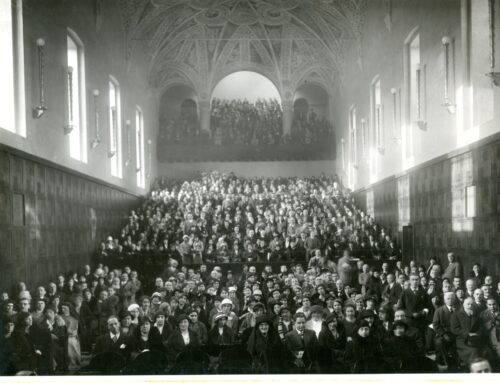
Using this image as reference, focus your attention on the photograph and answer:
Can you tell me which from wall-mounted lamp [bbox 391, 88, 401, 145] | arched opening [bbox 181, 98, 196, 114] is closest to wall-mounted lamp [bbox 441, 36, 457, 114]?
wall-mounted lamp [bbox 391, 88, 401, 145]

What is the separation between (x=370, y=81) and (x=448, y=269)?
10.4 m

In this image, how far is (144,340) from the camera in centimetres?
880

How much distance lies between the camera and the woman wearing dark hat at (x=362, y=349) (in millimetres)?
8156

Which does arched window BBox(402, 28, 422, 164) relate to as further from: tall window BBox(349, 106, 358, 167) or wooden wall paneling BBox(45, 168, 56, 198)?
wooden wall paneling BBox(45, 168, 56, 198)

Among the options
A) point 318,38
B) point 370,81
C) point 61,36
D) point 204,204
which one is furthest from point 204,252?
point 318,38

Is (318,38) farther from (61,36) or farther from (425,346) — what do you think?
(425,346)

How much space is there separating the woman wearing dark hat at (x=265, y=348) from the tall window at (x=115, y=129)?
1159 cm

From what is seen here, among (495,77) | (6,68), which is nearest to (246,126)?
(6,68)

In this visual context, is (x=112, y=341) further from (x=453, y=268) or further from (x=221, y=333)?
(x=453, y=268)

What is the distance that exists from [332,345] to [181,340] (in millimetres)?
2272

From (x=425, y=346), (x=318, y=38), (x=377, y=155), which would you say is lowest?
(x=425, y=346)

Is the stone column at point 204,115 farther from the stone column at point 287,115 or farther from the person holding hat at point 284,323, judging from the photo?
the person holding hat at point 284,323

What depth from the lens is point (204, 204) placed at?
19391 mm

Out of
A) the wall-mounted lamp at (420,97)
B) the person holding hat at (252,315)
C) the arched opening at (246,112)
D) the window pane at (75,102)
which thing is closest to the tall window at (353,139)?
the arched opening at (246,112)
